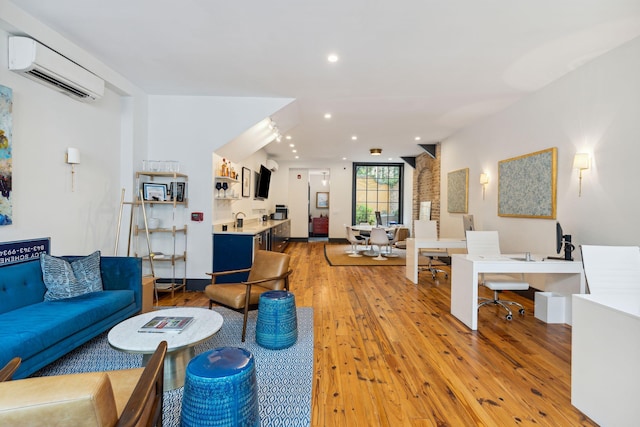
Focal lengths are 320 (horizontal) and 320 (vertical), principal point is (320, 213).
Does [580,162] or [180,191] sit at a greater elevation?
[580,162]

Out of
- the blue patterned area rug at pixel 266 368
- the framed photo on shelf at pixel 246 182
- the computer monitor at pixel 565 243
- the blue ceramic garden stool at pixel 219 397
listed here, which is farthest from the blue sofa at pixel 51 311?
the computer monitor at pixel 565 243

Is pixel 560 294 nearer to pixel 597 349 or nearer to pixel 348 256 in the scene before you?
pixel 597 349

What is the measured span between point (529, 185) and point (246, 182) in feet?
18.2

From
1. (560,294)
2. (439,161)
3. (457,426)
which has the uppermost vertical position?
(439,161)

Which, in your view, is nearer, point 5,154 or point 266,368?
point 266,368

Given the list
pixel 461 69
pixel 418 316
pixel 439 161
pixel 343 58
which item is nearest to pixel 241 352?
pixel 418 316

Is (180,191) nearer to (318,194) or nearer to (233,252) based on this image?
(233,252)

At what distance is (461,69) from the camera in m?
3.80

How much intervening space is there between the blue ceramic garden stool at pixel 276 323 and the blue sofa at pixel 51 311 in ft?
4.60

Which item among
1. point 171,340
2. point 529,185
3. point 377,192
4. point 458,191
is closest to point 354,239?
point 458,191

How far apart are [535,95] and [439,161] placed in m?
3.60

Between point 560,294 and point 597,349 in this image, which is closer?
point 597,349

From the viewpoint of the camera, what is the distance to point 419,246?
5.46 meters

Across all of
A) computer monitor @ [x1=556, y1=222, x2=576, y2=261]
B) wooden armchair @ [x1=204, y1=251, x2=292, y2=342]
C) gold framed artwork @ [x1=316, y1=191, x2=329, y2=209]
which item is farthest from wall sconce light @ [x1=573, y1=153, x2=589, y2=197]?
gold framed artwork @ [x1=316, y1=191, x2=329, y2=209]
